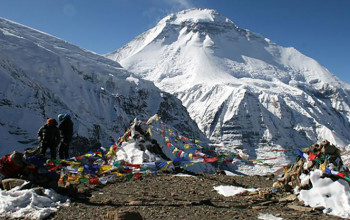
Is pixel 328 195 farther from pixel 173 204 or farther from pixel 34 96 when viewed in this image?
pixel 34 96

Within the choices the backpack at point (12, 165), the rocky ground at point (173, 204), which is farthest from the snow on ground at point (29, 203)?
the backpack at point (12, 165)

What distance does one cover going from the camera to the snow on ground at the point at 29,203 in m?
8.73

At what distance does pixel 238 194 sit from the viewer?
11805mm

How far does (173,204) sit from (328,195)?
441cm

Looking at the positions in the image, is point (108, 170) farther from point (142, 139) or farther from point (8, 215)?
point (142, 139)

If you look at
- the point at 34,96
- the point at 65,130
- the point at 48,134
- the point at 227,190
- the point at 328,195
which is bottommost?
the point at 227,190

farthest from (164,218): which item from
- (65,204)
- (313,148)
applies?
(313,148)

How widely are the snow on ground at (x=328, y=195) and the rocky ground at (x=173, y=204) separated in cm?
31

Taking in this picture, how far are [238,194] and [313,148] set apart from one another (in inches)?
125

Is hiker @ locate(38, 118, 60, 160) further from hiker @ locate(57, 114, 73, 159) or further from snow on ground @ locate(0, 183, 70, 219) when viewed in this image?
snow on ground @ locate(0, 183, 70, 219)

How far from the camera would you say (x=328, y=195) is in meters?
9.82

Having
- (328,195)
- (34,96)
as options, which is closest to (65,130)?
(328,195)

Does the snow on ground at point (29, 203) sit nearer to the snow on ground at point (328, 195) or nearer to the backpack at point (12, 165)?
the backpack at point (12, 165)

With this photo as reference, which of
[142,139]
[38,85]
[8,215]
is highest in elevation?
[38,85]
